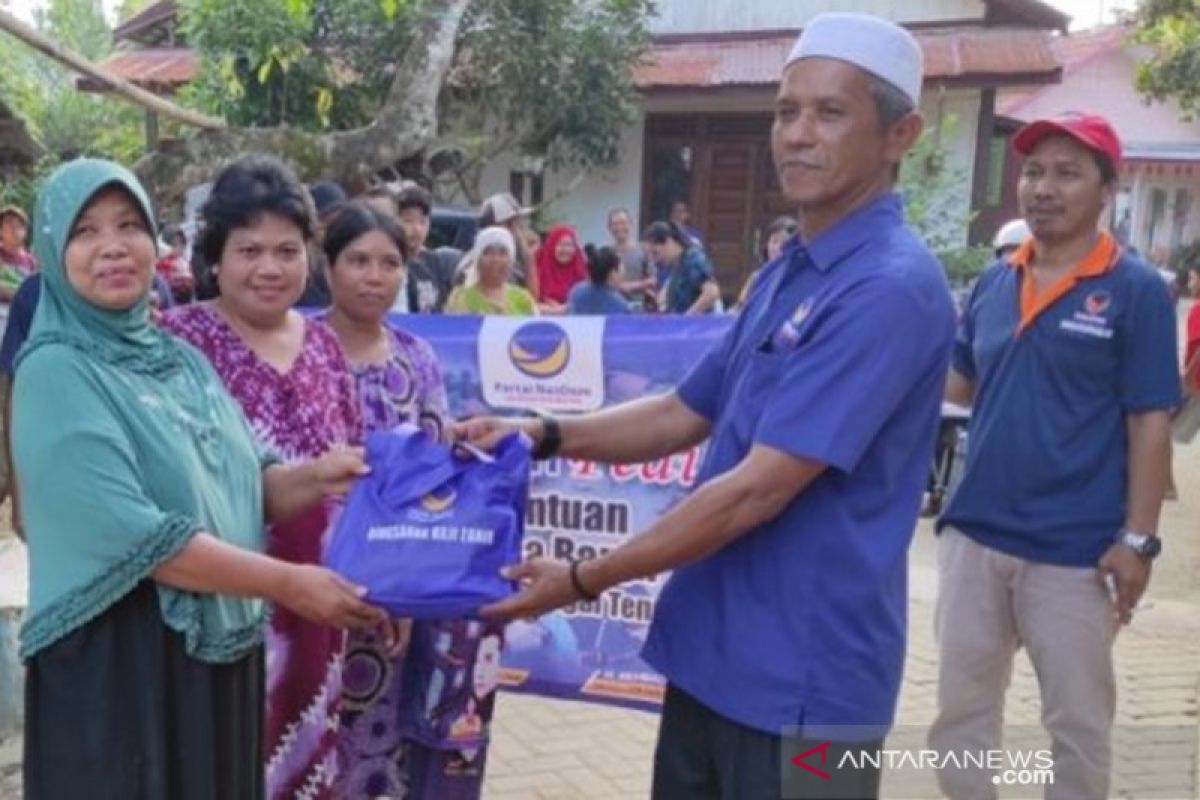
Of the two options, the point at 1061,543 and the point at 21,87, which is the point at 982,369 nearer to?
the point at 1061,543

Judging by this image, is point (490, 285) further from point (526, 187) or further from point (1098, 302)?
point (526, 187)

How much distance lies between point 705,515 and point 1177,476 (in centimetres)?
891

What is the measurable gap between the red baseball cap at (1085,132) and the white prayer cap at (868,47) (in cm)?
119

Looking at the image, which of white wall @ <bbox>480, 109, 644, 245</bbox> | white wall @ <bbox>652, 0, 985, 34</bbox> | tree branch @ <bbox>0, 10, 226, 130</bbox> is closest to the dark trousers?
tree branch @ <bbox>0, 10, 226, 130</bbox>

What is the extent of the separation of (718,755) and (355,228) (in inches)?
68.8

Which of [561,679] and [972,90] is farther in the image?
[972,90]

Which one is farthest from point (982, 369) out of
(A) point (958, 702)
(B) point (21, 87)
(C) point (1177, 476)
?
(B) point (21, 87)

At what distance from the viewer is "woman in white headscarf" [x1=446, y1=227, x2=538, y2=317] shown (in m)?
5.88

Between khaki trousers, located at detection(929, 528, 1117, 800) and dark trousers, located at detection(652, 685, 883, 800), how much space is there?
1134 mm

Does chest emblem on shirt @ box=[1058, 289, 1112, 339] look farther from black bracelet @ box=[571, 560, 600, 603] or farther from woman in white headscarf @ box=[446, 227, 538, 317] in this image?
woman in white headscarf @ box=[446, 227, 538, 317]

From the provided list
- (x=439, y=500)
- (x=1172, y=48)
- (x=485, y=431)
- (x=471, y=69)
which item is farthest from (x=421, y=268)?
(x=1172, y=48)

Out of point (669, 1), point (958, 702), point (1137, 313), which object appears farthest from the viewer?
point (669, 1)

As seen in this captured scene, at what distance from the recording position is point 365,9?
12.9 meters

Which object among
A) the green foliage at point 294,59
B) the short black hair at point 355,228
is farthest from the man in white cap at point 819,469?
the green foliage at point 294,59
